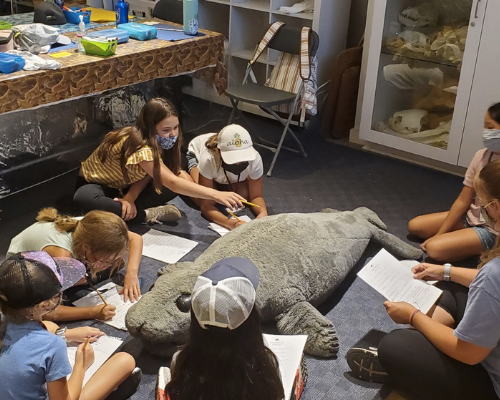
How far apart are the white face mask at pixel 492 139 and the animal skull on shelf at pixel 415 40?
1346mm

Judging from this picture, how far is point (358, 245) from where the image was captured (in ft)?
8.00

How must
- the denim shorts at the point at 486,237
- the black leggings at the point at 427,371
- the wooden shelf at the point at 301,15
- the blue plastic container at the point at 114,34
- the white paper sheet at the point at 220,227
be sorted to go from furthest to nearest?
the wooden shelf at the point at 301,15 < the blue plastic container at the point at 114,34 < the white paper sheet at the point at 220,227 < the denim shorts at the point at 486,237 < the black leggings at the point at 427,371

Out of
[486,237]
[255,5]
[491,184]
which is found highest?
[255,5]

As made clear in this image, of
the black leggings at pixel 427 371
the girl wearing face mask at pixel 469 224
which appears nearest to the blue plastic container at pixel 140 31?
the girl wearing face mask at pixel 469 224

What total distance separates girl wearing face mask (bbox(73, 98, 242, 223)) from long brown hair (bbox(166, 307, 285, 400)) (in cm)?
125

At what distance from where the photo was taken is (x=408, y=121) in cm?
372

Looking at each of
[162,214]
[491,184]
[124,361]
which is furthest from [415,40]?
[124,361]

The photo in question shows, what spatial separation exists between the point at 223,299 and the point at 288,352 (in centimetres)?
68

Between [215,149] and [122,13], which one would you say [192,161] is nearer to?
[215,149]

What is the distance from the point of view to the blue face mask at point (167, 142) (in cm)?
273

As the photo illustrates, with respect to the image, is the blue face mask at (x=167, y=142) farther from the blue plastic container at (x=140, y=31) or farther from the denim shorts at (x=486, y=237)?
the denim shorts at (x=486, y=237)

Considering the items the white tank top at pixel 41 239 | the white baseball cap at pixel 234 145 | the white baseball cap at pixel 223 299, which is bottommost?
the white tank top at pixel 41 239

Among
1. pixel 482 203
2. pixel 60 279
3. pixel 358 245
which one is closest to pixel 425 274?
pixel 358 245

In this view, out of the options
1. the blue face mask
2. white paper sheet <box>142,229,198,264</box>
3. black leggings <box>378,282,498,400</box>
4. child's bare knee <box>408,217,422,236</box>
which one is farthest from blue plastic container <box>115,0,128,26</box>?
black leggings <box>378,282,498,400</box>
